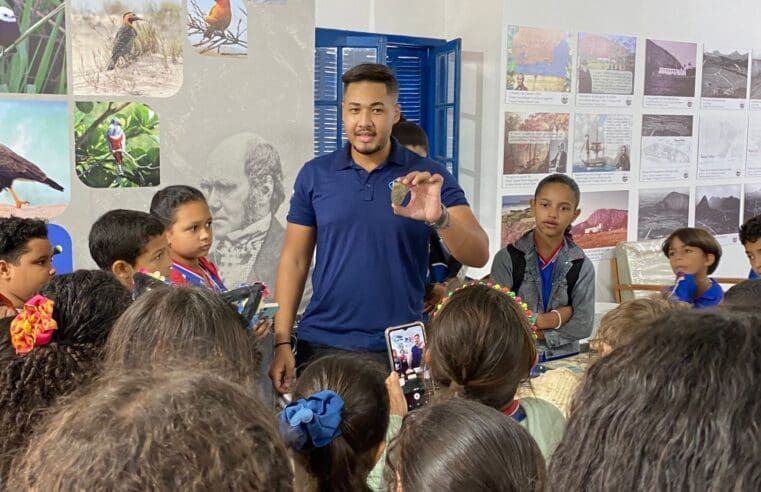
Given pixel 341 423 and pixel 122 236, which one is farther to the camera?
pixel 122 236

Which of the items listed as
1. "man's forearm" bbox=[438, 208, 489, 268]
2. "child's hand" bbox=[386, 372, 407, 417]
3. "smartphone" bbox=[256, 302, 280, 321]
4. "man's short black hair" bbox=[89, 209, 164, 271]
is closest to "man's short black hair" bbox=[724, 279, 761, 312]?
"man's forearm" bbox=[438, 208, 489, 268]

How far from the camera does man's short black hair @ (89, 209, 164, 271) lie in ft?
7.78

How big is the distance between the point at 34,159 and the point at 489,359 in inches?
102

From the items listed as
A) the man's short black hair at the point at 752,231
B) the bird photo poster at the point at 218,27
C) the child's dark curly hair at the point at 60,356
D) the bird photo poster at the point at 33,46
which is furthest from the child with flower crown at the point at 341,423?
the bird photo poster at the point at 218,27

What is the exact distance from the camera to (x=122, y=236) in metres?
2.38

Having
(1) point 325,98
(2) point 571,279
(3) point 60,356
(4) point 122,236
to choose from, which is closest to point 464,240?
(2) point 571,279

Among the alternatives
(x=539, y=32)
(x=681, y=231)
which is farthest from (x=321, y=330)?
(x=539, y=32)

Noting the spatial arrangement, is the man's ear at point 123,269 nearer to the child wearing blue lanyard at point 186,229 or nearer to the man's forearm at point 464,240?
the child wearing blue lanyard at point 186,229

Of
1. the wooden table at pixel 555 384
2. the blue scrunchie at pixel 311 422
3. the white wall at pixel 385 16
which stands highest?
the white wall at pixel 385 16

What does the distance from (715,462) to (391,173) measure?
1.76 m

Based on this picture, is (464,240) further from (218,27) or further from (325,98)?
(325,98)

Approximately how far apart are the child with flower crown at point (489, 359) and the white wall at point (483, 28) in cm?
383

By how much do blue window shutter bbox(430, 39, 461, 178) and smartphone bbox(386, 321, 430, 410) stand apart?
11.3ft

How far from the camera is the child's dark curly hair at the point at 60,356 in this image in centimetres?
120
